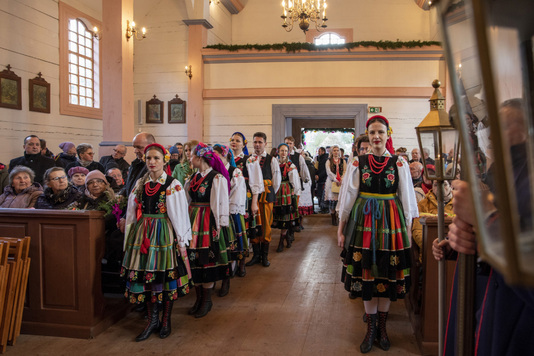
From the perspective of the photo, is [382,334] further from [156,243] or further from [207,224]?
[156,243]

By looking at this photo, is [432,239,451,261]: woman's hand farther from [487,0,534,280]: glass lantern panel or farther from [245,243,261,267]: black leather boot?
[245,243,261,267]: black leather boot

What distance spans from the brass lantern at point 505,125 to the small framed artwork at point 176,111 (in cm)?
1113

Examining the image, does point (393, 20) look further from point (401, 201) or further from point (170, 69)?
point (401, 201)

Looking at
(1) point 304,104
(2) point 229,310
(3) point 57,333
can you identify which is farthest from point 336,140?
(3) point 57,333

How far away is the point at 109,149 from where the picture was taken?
7.60 meters

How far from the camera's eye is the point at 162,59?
11641 millimetres

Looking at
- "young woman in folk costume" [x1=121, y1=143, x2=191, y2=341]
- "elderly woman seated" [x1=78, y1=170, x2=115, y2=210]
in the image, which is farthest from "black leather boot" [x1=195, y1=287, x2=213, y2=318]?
"elderly woman seated" [x1=78, y1=170, x2=115, y2=210]

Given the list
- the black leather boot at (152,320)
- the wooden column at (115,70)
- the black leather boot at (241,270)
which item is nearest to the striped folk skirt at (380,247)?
the black leather boot at (152,320)

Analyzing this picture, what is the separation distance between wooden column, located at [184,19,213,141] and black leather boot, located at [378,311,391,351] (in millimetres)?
8285

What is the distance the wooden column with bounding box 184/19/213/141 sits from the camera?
35.4ft

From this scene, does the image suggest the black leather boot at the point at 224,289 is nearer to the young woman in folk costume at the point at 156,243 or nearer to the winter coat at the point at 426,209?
the young woman in folk costume at the point at 156,243

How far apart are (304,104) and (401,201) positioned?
7573 mm

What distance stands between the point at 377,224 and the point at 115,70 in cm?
638

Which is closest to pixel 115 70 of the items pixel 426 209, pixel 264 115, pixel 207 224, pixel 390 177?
pixel 264 115
